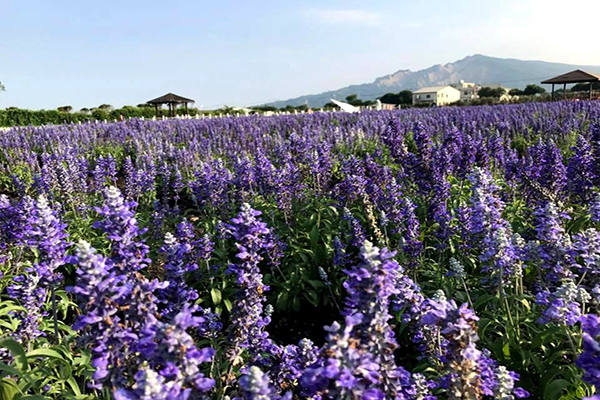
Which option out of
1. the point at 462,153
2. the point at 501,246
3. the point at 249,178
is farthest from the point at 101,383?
the point at 462,153

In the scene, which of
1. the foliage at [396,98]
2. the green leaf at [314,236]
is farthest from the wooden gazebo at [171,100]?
the foliage at [396,98]

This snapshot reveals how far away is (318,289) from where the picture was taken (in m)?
5.77

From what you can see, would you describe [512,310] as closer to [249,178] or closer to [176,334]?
[176,334]

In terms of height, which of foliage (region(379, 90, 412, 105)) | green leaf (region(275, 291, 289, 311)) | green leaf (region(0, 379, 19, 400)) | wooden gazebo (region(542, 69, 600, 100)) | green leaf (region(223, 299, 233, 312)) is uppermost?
foliage (region(379, 90, 412, 105))

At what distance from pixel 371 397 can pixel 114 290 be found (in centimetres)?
122

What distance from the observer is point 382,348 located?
2029 mm

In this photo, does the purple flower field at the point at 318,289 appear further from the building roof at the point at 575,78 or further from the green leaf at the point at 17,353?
the building roof at the point at 575,78

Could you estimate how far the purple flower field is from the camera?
6.48 ft

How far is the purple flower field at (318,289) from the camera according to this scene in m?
1.98

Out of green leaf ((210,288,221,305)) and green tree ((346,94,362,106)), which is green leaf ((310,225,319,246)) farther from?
green tree ((346,94,362,106))

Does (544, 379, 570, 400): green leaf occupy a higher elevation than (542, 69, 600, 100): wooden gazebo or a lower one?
lower

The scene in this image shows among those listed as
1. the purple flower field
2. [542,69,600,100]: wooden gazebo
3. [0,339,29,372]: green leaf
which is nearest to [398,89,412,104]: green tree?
[542,69,600,100]: wooden gazebo

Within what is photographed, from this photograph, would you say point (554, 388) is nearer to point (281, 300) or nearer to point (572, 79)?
point (281, 300)

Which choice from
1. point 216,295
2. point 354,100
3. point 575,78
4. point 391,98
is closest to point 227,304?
point 216,295
